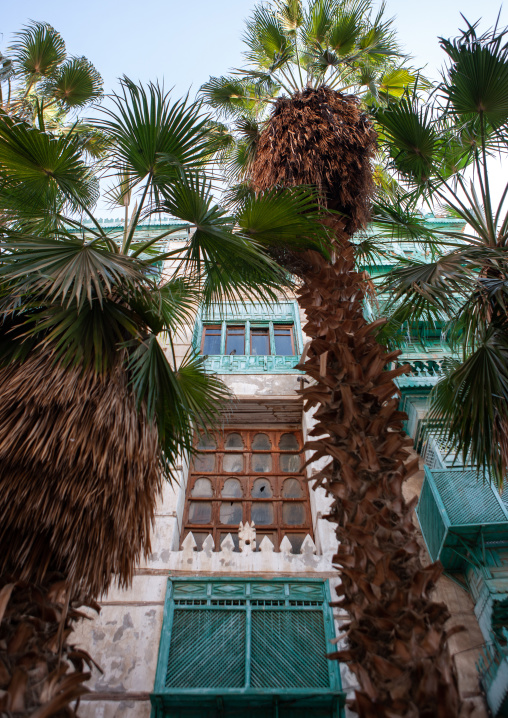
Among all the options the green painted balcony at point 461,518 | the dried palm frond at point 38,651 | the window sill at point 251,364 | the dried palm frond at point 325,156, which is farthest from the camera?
the window sill at point 251,364

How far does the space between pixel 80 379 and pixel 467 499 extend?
5.94 m

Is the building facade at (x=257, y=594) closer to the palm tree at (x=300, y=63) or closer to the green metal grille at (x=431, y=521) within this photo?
the green metal grille at (x=431, y=521)

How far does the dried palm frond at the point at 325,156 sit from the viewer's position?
6.30m

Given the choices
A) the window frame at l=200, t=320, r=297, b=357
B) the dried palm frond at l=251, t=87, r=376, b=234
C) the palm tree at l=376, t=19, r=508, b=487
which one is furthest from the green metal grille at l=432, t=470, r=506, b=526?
the window frame at l=200, t=320, r=297, b=357

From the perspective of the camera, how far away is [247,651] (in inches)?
245

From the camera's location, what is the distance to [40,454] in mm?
3539

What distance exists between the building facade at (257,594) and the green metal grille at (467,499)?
0.02 m

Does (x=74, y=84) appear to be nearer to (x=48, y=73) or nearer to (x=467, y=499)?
(x=48, y=73)

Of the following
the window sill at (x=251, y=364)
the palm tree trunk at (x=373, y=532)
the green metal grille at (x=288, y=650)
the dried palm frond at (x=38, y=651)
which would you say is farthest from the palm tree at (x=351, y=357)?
the window sill at (x=251, y=364)

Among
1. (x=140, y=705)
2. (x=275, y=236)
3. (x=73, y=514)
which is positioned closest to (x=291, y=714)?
(x=140, y=705)

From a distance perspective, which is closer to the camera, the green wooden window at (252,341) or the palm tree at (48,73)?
the palm tree at (48,73)

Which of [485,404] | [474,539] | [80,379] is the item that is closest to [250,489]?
[474,539]

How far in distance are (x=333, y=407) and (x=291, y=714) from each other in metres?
3.99

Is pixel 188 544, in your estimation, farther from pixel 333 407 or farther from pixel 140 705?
pixel 333 407
